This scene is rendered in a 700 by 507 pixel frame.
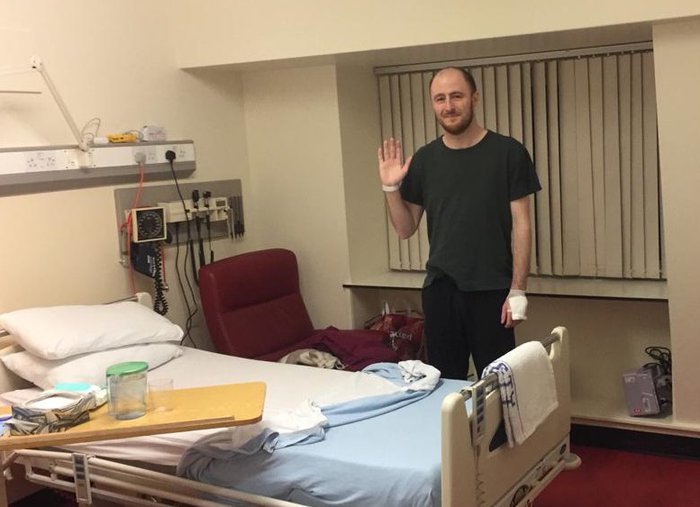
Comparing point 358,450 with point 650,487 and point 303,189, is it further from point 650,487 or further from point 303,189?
point 303,189

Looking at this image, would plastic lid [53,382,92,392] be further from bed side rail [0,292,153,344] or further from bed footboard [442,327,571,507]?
bed footboard [442,327,571,507]

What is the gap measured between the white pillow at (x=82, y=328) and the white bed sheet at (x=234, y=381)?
16 cm

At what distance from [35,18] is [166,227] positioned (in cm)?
103

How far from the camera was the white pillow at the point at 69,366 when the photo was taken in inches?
116

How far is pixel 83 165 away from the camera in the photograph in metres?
3.42

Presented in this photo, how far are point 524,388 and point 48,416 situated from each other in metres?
1.35

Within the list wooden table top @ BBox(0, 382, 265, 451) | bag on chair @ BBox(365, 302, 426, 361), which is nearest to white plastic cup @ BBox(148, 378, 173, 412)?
wooden table top @ BBox(0, 382, 265, 451)

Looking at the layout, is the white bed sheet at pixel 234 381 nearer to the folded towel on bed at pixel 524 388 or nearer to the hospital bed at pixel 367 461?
the hospital bed at pixel 367 461

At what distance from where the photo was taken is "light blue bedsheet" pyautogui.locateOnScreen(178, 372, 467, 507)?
86.6 inches

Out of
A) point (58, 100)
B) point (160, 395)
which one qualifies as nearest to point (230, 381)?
point (160, 395)

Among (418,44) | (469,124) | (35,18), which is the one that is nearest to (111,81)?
(35,18)

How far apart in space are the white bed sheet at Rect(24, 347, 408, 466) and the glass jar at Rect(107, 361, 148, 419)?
21cm

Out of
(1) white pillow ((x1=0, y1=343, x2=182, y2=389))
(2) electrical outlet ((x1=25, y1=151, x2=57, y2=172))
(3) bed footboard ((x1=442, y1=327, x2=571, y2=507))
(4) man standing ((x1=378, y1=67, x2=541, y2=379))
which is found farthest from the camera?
(2) electrical outlet ((x1=25, y1=151, x2=57, y2=172))

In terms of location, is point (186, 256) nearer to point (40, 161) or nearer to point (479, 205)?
point (40, 161)
